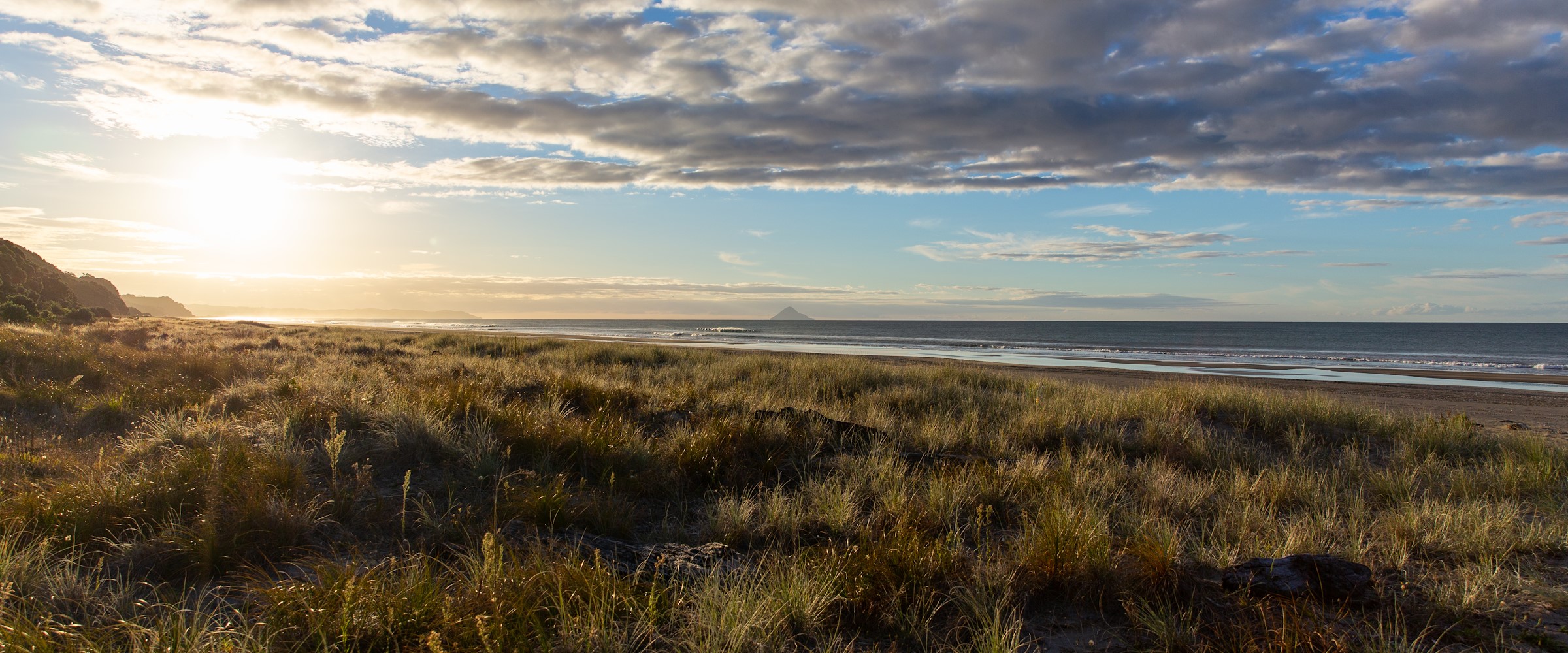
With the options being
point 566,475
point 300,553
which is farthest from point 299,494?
point 566,475

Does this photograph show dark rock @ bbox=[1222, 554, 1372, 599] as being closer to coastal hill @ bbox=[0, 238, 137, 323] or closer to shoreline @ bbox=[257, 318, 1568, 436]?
shoreline @ bbox=[257, 318, 1568, 436]

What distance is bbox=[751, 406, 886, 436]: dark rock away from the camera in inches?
316

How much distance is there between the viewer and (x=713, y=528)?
15.8 ft

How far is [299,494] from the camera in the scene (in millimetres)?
4652

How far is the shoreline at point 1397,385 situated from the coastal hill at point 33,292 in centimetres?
3634

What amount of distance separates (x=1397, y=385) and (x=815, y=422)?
78.0ft

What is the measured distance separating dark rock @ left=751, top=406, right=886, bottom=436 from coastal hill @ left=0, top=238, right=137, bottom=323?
34355 mm

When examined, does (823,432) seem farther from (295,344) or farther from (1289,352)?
(1289,352)

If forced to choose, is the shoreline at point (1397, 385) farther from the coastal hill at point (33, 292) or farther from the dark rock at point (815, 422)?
the coastal hill at point (33, 292)

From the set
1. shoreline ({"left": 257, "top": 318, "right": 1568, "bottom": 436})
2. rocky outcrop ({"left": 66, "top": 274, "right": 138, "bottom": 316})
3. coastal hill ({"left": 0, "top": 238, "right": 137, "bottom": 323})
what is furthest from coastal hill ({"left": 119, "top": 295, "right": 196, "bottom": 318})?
shoreline ({"left": 257, "top": 318, "right": 1568, "bottom": 436})

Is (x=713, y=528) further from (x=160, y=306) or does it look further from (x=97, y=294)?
(x=160, y=306)

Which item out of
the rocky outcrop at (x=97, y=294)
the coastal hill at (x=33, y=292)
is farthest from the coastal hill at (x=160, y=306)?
the coastal hill at (x=33, y=292)

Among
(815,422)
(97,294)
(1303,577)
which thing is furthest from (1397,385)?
(97,294)

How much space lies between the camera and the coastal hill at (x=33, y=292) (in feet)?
95.1
